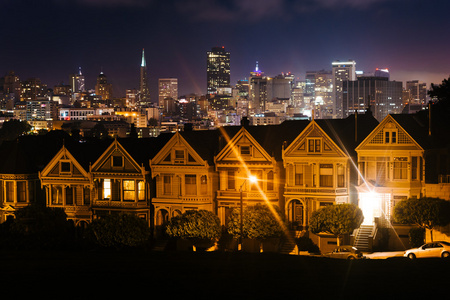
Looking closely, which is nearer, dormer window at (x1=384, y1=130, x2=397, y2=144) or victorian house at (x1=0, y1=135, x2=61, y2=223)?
dormer window at (x1=384, y1=130, x2=397, y2=144)

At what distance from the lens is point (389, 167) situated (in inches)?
1720

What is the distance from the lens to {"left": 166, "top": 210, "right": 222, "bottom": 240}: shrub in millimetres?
43469

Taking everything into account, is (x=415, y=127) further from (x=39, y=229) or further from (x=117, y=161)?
(x=39, y=229)

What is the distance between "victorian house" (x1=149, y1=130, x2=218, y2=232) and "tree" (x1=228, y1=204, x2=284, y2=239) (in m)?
4.54

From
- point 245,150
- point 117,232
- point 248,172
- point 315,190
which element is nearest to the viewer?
point 117,232

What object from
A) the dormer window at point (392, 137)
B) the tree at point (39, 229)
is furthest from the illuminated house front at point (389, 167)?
the tree at point (39, 229)

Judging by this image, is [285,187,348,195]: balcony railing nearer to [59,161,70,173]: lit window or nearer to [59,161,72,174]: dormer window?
[59,161,72,174]: dormer window

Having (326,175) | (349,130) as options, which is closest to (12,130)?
(349,130)

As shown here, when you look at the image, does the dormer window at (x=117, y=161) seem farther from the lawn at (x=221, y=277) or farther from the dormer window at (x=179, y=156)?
the lawn at (x=221, y=277)

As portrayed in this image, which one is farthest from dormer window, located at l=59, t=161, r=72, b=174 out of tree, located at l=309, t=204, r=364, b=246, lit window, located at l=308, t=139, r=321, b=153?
tree, located at l=309, t=204, r=364, b=246

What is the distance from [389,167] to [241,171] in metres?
9.94

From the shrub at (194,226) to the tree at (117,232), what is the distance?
2.14 meters

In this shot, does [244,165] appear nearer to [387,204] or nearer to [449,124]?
[387,204]

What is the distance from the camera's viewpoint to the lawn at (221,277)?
88.5 feet
